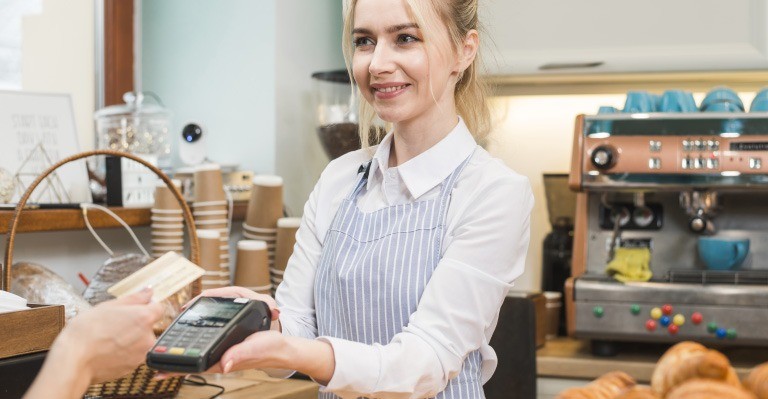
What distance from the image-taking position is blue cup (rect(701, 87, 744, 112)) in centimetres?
222

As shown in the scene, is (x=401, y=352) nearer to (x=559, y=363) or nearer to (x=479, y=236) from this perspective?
(x=479, y=236)

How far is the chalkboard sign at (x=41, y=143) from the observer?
203 centimetres

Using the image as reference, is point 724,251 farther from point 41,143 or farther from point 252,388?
point 41,143

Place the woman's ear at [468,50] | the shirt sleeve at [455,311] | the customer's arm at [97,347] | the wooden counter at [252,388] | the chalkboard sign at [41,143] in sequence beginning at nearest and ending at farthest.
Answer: the customer's arm at [97,347] → the shirt sleeve at [455,311] → the woman's ear at [468,50] → the wooden counter at [252,388] → the chalkboard sign at [41,143]

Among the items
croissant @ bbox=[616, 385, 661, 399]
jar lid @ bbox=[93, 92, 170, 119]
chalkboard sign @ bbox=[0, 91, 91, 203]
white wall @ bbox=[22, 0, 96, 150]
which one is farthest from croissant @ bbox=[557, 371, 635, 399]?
white wall @ bbox=[22, 0, 96, 150]

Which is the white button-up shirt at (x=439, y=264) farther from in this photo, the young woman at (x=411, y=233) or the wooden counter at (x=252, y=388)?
the wooden counter at (x=252, y=388)

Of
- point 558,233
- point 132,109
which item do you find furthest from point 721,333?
point 132,109

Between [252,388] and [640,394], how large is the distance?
4.08 ft

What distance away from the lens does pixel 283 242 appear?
2.22 meters

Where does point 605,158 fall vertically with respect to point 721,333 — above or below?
above

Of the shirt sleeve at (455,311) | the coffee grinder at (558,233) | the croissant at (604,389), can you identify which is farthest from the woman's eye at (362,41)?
the coffee grinder at (558,233)

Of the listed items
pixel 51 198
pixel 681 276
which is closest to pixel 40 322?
pixel 51 198

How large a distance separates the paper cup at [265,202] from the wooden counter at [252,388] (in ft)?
1.31

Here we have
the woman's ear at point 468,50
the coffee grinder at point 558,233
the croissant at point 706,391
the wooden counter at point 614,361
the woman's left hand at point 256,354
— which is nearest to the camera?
the croissant at point 706,391
